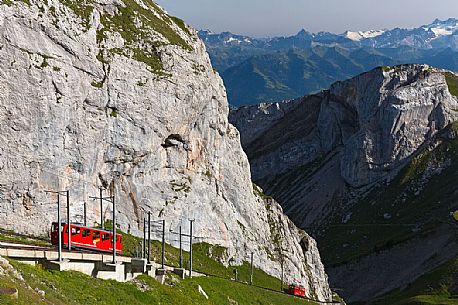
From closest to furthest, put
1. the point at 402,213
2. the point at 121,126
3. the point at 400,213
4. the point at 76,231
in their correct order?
the point at 76,231
the point at 121,126
the point at 402,213
the point at 400,213

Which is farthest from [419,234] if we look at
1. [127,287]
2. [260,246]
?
[127,287]

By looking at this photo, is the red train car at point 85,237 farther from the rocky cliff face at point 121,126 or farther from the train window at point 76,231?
the rocky cliff face at point 121,126

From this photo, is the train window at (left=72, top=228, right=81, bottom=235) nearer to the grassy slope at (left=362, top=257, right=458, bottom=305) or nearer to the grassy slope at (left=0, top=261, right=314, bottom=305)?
the grassy slope at (left=0, top=261, right=314, bottom=305)

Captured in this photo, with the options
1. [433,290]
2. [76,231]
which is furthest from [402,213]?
[76,231]

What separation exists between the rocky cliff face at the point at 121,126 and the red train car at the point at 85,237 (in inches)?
464

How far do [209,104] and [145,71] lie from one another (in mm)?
16275

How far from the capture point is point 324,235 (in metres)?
192

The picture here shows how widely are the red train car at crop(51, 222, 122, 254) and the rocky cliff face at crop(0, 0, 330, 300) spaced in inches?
464

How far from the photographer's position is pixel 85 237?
4981 cm

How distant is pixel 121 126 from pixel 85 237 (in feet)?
78.7

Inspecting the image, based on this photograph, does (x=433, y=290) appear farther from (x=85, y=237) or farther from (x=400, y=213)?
(x=85, y=237)

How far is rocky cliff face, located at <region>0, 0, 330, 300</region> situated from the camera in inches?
2365

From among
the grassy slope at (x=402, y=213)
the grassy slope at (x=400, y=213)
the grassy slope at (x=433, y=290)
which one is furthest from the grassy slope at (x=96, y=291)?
the grassy slope at (x=400, y=213)

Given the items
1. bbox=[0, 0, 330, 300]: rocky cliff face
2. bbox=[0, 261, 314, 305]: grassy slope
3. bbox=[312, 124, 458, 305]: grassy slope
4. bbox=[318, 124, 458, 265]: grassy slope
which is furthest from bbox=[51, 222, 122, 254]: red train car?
bbox=[318, 124, 458, 265]: grassy slope
